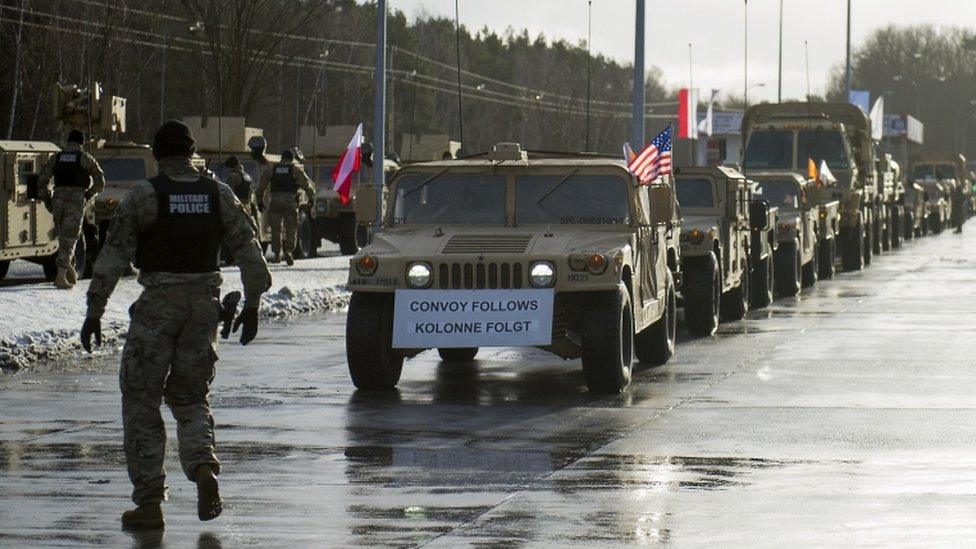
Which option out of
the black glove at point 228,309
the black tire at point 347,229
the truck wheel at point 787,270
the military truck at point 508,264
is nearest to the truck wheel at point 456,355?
the military truck at point 508,264

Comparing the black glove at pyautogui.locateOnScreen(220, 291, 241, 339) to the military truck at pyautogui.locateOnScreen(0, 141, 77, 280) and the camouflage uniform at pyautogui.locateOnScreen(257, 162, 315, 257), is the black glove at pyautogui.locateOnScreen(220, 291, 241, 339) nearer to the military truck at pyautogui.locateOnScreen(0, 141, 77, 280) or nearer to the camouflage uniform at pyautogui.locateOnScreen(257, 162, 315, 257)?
the military truck at pyautogui.locateOnScreen(0, 141, 77, 280)

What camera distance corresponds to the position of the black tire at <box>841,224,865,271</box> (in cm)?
3900

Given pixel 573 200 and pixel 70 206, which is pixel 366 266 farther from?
A: pixel 70 206

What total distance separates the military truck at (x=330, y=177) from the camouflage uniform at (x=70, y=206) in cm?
1287

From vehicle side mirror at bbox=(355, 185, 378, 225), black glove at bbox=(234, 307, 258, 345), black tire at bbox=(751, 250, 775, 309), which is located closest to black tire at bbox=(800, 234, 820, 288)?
black tire at bbox=(751, 250, 775, 309)

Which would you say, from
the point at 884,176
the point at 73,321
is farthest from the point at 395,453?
the point at 884,176

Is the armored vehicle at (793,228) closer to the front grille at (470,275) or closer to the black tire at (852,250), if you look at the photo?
the black tire at (852,250)

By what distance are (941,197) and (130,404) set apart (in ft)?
211

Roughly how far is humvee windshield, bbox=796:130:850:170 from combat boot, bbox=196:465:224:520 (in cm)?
2875

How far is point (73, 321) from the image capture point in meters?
20.9

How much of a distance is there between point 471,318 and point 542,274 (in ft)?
1.83

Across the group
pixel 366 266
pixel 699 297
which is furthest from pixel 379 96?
pixel 366 266

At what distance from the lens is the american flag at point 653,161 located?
18.7m

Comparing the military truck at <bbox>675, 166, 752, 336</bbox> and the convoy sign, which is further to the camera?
the military truck at <bbox>675, 166, 752, 336</bbox>
